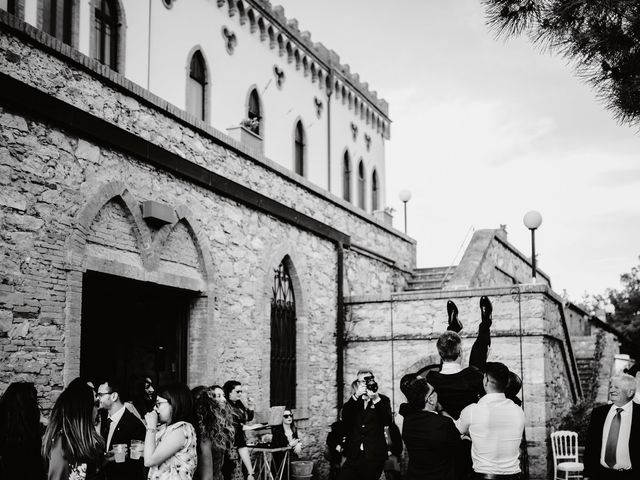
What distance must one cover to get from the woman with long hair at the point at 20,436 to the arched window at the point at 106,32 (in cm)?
1059

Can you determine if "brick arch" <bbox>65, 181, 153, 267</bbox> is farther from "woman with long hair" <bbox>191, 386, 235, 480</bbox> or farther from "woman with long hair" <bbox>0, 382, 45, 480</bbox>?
"woman with long hair" <bbox>0, 382, 45, 480</bbox>

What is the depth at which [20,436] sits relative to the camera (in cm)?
504

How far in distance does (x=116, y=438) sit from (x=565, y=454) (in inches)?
328

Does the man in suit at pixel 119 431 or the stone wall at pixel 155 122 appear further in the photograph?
the stone wall at pixel 155 122

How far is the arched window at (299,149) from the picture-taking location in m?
22.4

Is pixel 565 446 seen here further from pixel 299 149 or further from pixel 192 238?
pixel 299 149

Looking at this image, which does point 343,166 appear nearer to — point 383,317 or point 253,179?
point 383,317

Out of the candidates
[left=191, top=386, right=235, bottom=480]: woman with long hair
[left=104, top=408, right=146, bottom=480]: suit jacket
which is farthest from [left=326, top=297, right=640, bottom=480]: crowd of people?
[left=104, top=408, right=146, bottom=480]: suit jacket

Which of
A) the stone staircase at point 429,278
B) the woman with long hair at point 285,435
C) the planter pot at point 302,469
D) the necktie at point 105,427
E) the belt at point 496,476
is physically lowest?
the planter pot at point 302,469

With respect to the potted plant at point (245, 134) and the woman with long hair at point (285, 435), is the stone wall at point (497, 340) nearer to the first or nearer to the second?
the potted plant at point (245, 134)

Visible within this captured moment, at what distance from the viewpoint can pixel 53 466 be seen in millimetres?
4961

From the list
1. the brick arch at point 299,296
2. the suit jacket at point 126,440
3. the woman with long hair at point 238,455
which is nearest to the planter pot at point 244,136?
the brick arch at point 299,296

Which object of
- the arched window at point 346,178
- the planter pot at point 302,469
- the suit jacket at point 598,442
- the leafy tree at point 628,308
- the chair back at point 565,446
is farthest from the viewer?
the leafy tree at point 628,308

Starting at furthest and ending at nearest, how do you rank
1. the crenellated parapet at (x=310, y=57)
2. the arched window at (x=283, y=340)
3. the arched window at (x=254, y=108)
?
the arched window at (x=254, y=108) < the crenellated parapet at (x=310, y=57) < the arched window at (x=283, y=340)
